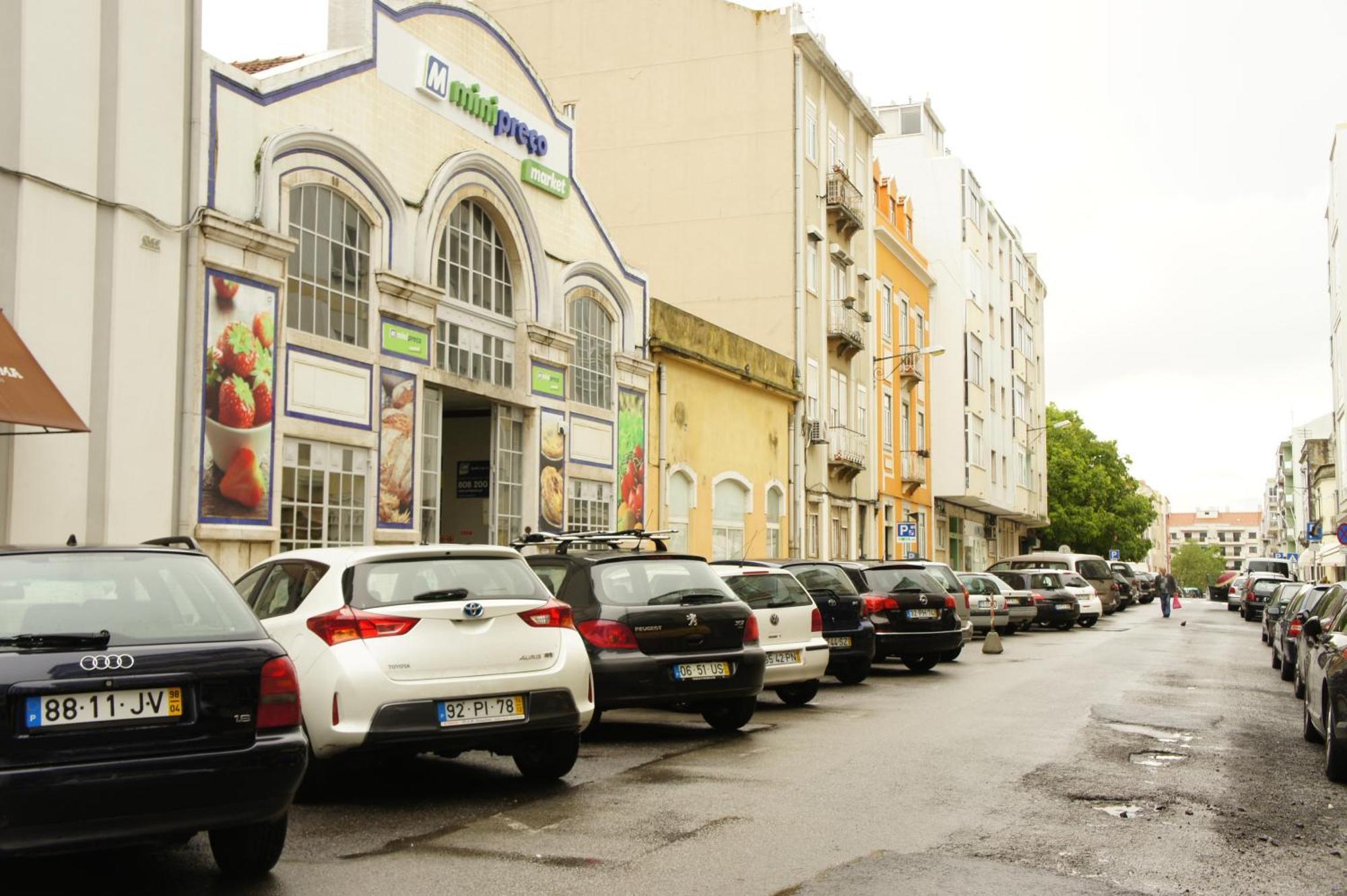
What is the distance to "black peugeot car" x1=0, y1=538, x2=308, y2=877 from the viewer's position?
519 cm

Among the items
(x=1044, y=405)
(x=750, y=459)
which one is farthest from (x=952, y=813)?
(x=1044, y=405)

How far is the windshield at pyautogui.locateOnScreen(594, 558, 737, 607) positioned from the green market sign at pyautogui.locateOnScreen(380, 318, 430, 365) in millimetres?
7709

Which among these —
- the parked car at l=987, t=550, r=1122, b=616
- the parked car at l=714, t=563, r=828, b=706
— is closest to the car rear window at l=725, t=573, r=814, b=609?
the parked car at l=714, t=563, r=828, b=706

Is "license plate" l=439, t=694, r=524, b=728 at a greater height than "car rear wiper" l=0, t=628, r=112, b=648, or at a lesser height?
lesser

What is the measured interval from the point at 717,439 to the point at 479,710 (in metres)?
20.7

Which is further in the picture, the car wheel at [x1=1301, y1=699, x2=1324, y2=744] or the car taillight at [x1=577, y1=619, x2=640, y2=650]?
the car wheel at [x1=1301, y1=699, x2=1324, y2=744]

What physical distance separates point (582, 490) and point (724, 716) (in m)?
11.5

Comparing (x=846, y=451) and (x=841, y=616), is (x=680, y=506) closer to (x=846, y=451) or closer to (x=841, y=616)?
(x=846, y=451)

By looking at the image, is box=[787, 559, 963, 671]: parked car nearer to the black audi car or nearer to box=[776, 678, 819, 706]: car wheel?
the black audi car

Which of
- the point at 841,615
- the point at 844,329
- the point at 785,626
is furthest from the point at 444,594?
the point at 844,329

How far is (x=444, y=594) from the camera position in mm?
8055

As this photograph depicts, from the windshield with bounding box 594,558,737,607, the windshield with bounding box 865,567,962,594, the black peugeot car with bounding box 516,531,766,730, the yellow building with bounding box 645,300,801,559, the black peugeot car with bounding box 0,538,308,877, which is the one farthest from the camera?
the yellow building with bounding box 645,300,801,559

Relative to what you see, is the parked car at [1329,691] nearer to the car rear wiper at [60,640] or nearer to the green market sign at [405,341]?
the car rear wiper at [60,640]

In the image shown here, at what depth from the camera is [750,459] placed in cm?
3055
